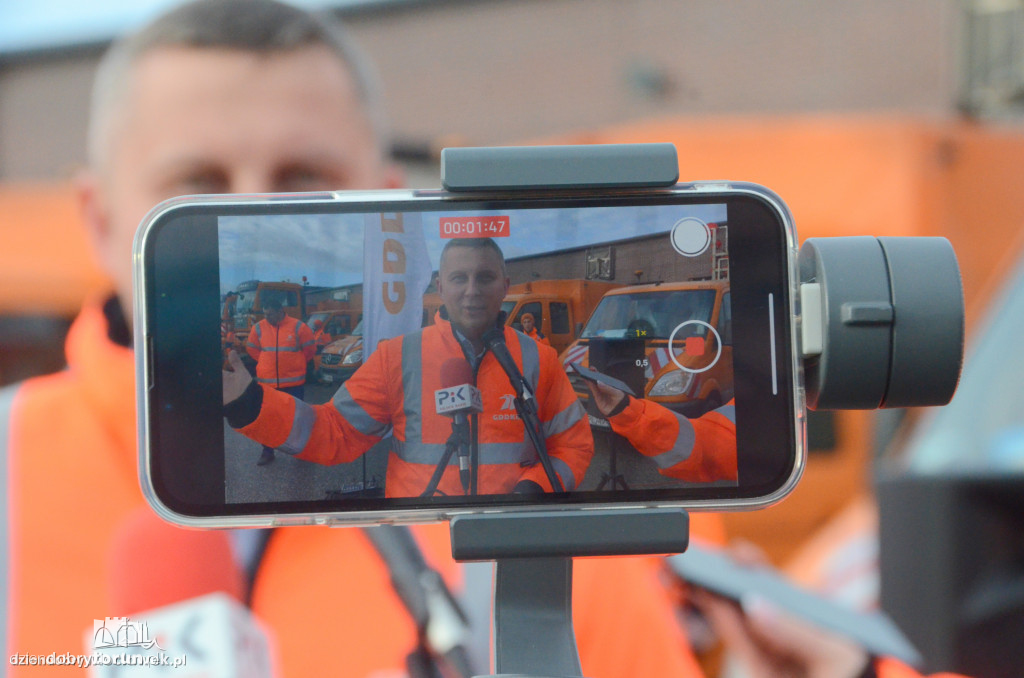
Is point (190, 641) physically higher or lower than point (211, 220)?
lower

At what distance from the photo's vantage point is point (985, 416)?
8.05ft

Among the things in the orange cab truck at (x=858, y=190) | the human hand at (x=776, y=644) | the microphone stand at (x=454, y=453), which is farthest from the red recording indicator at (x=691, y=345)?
the orange cab truck at (x=858, y=190)

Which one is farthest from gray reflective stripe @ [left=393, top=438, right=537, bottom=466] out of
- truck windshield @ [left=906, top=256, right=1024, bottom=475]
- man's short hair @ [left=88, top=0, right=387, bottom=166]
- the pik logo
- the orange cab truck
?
the orange cab truck

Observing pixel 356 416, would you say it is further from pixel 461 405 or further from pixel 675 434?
pixel 675 434

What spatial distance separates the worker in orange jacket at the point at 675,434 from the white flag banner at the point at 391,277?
0.18m

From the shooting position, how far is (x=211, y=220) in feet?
2.71

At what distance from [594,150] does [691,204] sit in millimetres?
105

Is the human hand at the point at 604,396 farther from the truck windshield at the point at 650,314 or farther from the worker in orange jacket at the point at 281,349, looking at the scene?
the worker in orange jacket at the point at 281,349

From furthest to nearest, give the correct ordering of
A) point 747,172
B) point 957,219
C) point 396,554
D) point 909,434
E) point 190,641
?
point 957,219 → point 747,172 → point 909,434 → point 396,554 → point 190,641

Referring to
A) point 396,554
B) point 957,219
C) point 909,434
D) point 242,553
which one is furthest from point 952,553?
point 957,219

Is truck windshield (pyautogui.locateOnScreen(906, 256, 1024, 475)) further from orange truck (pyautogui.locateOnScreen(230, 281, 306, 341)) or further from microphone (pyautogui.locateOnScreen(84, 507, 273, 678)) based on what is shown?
orange truck (pyautogui.locateOnScreen(230, 281, 306, 341))

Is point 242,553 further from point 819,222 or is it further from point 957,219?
point 957,219

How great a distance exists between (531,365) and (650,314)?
4.8 inches

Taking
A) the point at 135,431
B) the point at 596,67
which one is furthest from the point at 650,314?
the point at 596,67
